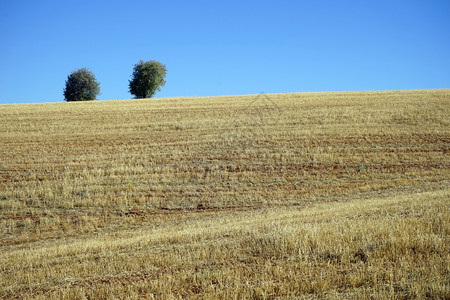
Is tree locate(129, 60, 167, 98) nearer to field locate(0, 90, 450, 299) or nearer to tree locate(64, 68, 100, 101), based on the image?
tree locate(64, 68, 100, 101)

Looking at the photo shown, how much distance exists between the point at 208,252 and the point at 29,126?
31.0 meters

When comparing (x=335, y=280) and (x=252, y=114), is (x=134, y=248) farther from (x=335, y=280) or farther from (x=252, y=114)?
(x=252, y=114)

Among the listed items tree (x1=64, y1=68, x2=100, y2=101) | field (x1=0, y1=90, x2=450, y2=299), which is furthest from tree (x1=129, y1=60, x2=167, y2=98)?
field (x1=0, y1=90, x2=450, y2=299)

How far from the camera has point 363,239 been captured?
741cm

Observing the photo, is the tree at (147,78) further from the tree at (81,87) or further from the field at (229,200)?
the field at (229,200)

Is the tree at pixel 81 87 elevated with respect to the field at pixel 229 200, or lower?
elevated

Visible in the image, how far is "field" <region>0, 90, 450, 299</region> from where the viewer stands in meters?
6.25

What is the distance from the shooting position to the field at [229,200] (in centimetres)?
625

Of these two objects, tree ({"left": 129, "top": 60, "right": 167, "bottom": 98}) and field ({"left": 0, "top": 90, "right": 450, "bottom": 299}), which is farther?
tree ({"left": 129, "top": 60, "right": 167, "bottom": 98})

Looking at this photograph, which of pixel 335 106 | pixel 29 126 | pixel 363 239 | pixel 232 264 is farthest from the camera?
pixel 335 106

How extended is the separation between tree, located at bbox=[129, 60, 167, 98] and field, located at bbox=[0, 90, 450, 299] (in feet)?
121

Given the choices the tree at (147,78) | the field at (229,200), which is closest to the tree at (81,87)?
the tree at (147,78)

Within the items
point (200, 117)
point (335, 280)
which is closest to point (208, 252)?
point (335, 280)

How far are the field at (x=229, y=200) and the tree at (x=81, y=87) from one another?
39.1 m
